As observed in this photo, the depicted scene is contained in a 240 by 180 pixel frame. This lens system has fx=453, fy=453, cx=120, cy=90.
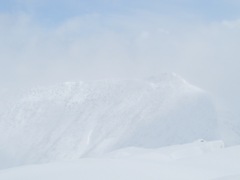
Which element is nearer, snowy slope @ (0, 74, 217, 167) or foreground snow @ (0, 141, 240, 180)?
foreground snow @ (0, 141, 240, 180)

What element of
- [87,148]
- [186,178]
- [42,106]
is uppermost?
[42,106]

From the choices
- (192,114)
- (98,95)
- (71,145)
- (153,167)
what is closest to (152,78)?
(98,95)

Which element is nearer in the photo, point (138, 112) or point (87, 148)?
point (87, 148)

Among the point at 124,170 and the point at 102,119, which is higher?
the point at 102,119

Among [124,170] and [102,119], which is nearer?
[124,170]

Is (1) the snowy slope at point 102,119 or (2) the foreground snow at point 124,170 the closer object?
(2) the foreground snow at point 124,170

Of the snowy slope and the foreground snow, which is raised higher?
the snowy slope

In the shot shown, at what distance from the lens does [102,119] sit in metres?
69.0

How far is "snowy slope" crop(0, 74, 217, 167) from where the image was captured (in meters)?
61.2

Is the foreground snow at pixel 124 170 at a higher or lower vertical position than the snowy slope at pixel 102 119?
lower

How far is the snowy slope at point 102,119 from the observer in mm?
61250

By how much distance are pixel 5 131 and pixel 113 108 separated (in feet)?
56.1

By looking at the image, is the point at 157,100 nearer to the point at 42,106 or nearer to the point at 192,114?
the point at 192,114

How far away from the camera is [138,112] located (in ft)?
224
